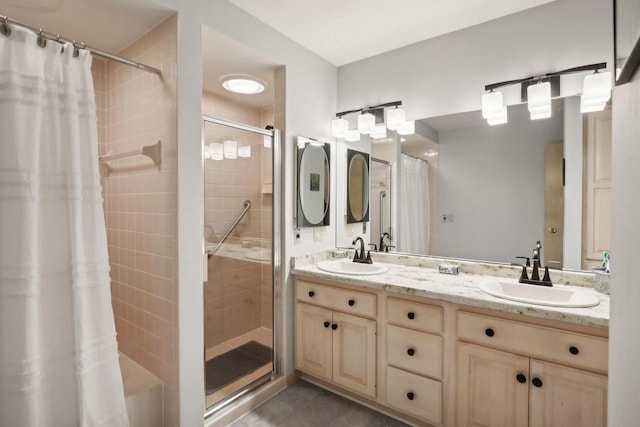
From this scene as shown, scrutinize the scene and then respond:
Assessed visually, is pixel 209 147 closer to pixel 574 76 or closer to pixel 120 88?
pixel 120 88

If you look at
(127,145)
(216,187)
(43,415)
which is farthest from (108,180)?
(43,415)

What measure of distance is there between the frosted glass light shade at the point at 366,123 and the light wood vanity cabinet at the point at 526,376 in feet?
5.11

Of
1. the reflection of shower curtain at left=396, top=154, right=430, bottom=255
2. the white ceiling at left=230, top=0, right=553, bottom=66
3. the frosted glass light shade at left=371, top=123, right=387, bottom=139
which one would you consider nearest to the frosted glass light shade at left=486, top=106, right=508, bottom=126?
the reflection of shower curtain at left=396, top=154, right=430, bottom=255

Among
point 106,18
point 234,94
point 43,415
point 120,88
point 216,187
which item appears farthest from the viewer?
point 234,94

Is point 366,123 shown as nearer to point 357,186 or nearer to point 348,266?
point 357,186

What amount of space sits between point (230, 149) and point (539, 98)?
75.7 inches

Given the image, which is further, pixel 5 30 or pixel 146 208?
pixel 146 208

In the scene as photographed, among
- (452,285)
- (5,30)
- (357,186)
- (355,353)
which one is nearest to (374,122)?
(357,186)

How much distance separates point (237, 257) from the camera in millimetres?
2182

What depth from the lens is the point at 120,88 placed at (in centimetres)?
219

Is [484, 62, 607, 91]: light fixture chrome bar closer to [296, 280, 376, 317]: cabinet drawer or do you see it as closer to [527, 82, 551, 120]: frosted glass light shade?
[527, 82, 551, 120]: frosted glass light shade

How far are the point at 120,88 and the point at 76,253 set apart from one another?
1329 millimetres

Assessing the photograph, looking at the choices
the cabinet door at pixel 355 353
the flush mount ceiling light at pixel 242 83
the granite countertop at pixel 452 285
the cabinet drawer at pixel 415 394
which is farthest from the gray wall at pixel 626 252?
the flush mount ceiling light at pixel 242 83

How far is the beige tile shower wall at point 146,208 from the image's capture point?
1.75 metres
